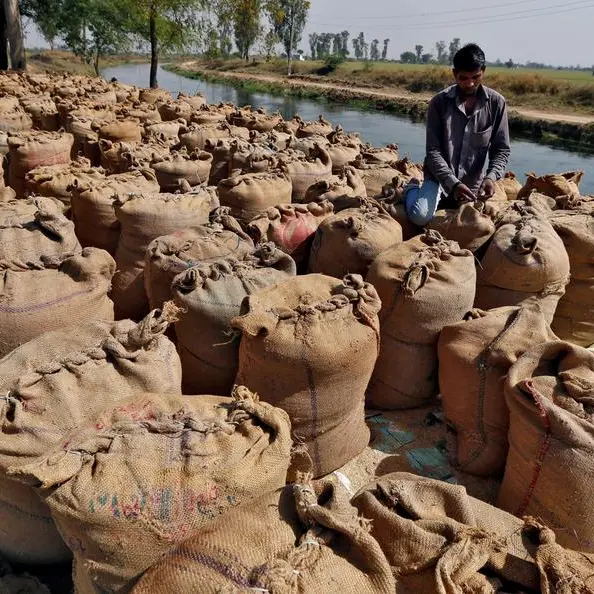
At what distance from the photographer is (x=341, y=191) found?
3555 millimetres

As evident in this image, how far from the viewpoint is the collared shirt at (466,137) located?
3469 millimetres

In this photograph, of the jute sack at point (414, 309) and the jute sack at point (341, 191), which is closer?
the jute sack at point (414, 309)

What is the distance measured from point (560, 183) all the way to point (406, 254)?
8.05ft

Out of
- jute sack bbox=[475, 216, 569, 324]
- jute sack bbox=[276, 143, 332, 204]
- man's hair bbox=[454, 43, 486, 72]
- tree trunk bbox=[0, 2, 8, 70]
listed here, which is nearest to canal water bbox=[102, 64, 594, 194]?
tree trunk bbox=[0, 2, 8, 70]

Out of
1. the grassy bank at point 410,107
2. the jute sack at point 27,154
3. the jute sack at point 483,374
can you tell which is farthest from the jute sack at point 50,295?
the grassy bank at point 410,107

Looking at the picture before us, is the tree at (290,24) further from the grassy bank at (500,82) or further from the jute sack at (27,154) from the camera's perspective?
the jute sack at (27,154)

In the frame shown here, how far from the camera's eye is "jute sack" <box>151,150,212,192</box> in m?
3.89

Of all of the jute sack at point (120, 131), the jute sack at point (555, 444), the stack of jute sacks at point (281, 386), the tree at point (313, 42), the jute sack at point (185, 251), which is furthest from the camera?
the tree at point (313, 42)

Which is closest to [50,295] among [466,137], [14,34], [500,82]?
[466,137]

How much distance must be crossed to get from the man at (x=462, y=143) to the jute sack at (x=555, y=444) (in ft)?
5.10

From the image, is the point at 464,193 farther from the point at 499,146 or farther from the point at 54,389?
the point at 54,389

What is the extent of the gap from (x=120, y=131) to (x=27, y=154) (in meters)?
1.26

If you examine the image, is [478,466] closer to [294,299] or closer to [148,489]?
[294,299]

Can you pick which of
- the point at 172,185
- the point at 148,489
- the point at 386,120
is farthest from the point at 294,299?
the point at 386,120
